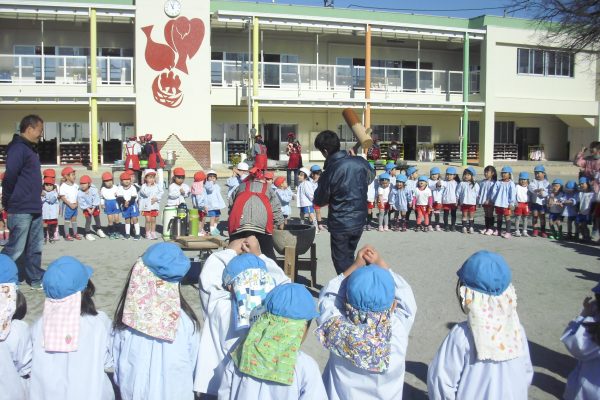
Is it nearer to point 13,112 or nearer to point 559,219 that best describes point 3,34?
point 13,112

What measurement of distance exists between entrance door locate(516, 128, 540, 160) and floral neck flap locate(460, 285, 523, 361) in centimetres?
3132

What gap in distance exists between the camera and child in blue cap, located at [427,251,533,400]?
11.3 feet

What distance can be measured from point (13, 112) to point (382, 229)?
18.1 m

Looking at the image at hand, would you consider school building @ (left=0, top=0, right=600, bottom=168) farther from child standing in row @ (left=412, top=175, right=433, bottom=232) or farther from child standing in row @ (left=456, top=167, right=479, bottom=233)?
child standing in row @ (left=456, top=167, right=479, bottom=233)

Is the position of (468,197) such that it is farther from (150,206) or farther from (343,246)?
(343,246)

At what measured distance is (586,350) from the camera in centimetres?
356

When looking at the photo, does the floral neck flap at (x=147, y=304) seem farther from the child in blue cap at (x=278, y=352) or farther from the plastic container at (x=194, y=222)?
the plastic container at (x=194, y=222)

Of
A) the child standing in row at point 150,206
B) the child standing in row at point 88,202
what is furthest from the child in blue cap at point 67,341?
the child standing in row at point 88,202

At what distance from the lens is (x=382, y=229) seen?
13133 millimetres

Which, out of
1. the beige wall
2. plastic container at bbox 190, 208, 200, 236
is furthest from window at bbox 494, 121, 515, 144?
plastic container at bbox 190, 208, 200, 236

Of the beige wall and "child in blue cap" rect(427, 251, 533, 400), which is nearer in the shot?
"child in blue cap" rect(427, 251, 533, 400)

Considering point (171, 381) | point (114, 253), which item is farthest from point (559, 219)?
point (171, 381)

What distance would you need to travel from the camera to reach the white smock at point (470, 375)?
3.49m

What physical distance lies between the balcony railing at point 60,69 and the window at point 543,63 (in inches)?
712
